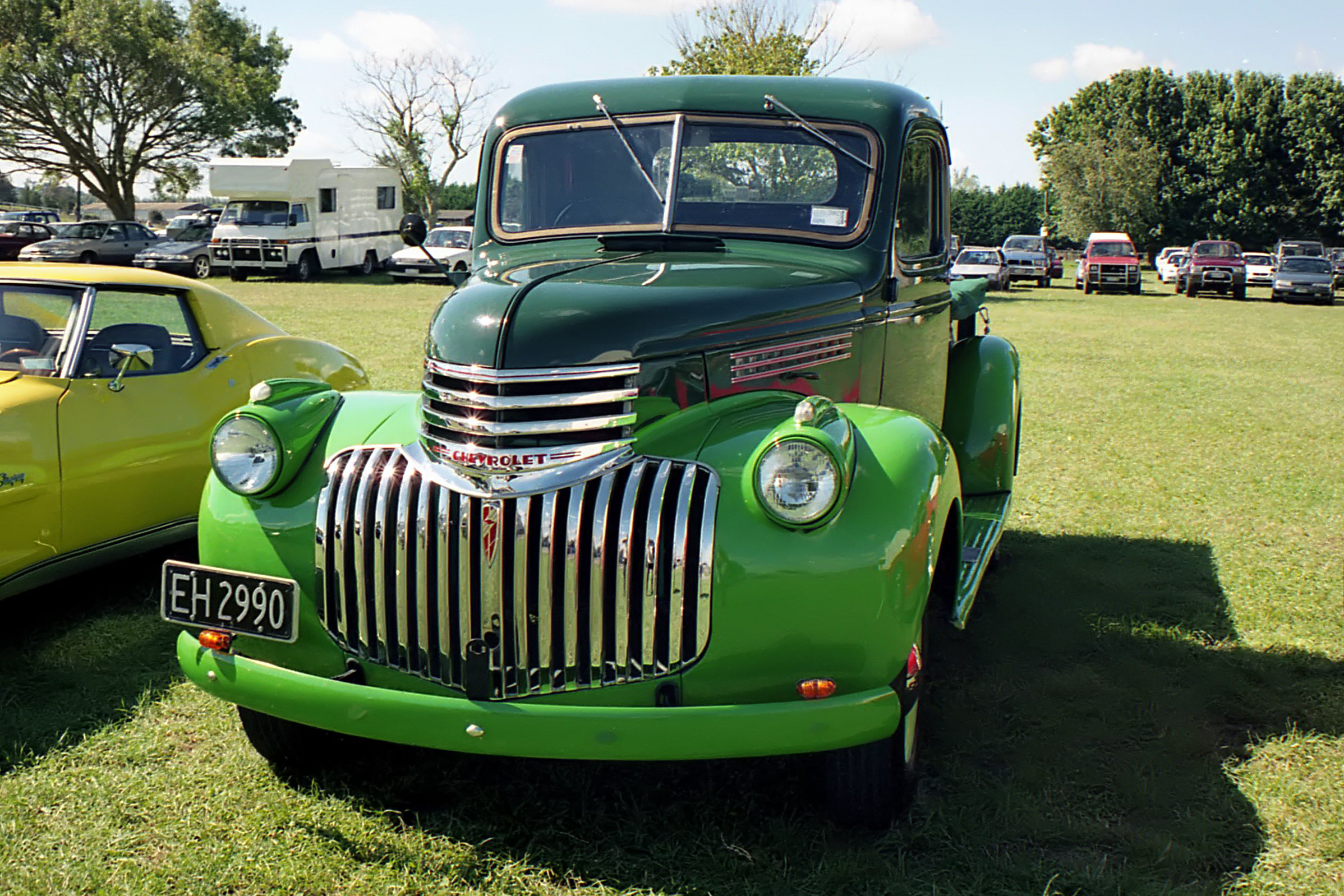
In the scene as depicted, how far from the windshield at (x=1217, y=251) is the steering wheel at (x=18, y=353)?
1385 inches

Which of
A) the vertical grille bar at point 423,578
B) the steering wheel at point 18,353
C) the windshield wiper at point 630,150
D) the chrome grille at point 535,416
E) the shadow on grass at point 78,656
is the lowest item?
the shadow on grass at point 78,656

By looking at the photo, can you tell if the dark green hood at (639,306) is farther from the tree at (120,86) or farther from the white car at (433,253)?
the tree at (120,86)

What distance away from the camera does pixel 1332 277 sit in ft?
106

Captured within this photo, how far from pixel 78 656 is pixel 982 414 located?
4256 mm

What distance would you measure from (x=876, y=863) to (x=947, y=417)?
289cm

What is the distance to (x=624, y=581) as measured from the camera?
291 cm

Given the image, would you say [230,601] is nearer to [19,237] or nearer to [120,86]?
[19,237]

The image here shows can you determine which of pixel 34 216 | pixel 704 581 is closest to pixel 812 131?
pixel 704 581

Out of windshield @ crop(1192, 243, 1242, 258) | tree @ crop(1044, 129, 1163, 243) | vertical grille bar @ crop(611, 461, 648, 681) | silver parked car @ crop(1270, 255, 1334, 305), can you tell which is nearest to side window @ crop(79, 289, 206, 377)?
vertical grille bar @ crop(611, 461, 648, 681)

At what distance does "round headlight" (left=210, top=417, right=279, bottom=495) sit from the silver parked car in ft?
113

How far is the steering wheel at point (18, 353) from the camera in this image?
525cm

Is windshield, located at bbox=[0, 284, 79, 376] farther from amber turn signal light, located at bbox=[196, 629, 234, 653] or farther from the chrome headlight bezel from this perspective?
amber turn signal light, located at bbox=[196, 629, 234, 653]

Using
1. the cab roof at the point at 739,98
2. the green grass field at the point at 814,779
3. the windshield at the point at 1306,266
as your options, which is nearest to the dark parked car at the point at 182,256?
the green grass field at the point at 814,779

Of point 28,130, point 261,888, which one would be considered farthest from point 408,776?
point 28,130
